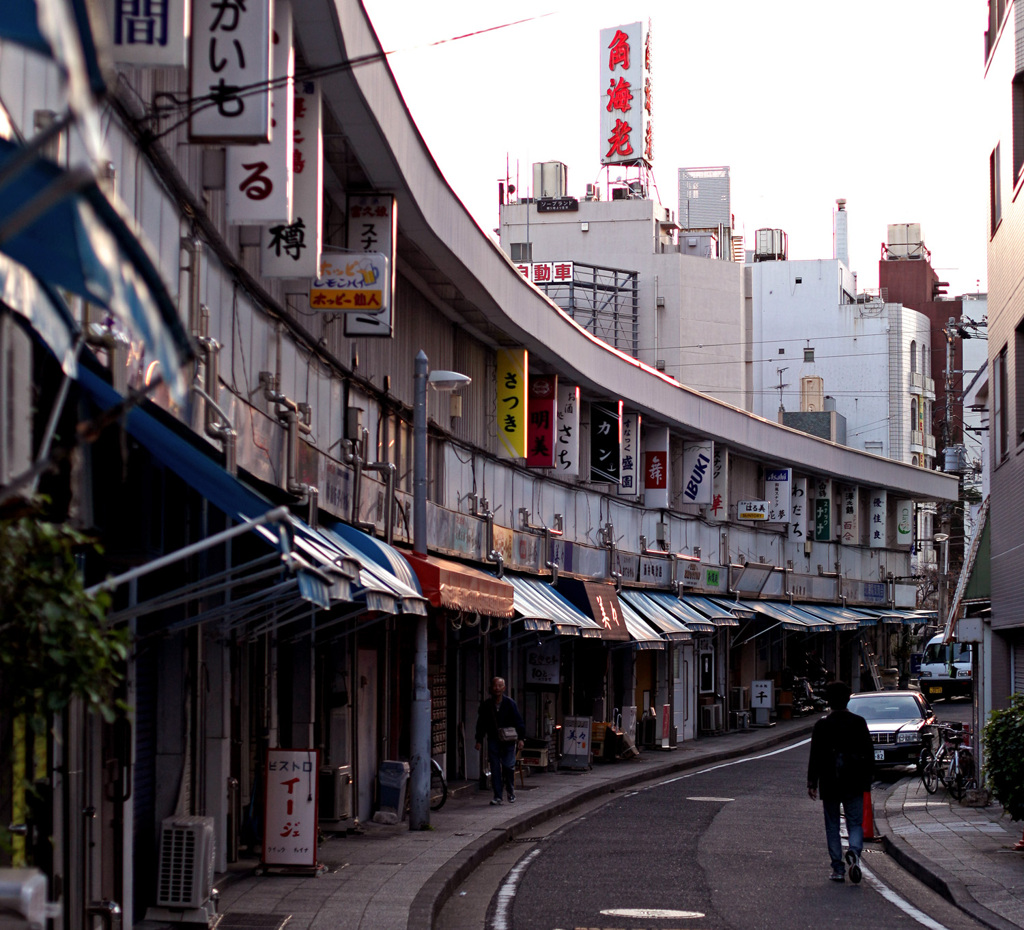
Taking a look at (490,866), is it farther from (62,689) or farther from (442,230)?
(62,689)

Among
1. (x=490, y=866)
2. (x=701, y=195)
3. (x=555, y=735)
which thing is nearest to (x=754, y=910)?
(x=490, y=866)

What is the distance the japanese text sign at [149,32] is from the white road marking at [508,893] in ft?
23.3

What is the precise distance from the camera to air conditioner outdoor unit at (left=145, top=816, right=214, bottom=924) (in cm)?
1070

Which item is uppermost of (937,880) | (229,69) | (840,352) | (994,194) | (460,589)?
(840,352)

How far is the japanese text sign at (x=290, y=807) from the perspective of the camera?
13.3 meters

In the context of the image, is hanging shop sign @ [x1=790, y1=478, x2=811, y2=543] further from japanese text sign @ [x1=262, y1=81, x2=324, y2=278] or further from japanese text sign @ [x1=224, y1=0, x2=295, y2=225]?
japanese text sign @ [x1=224, y1=0, x2=295, y2=225]

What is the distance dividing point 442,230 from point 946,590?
147 feet

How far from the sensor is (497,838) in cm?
1675

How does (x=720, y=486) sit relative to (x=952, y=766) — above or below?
above

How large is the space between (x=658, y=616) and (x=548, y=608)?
9.15m

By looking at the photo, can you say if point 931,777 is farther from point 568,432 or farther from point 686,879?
point 568,432

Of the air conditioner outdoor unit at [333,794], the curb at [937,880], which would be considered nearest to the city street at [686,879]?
the curb at [937,880]

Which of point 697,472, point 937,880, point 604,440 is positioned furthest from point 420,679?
point 697,472

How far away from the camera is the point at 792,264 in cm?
7625
